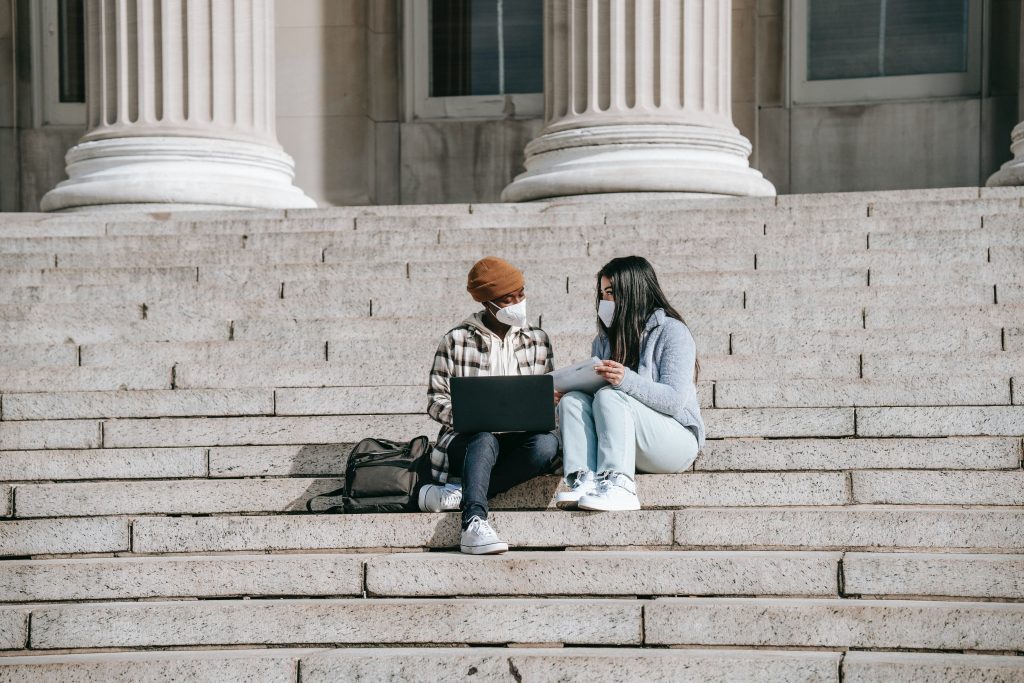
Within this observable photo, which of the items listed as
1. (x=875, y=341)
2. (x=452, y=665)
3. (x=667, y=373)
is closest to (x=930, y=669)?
(x=452, y=665)

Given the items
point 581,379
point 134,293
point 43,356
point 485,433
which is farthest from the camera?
point 134,293

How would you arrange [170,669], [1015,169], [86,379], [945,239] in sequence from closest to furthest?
[170,669] → [86,379] → [945,239] → [1015,169]

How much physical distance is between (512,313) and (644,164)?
565 cm

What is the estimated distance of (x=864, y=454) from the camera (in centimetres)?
734

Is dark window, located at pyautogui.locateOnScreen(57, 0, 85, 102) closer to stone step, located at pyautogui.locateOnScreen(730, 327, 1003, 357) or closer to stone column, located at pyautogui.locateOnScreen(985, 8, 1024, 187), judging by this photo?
stone column, located at pyautogui.locateOnScreen(985, 8, 1024, 187)

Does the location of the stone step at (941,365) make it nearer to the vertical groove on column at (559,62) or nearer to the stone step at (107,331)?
the stone step at (107,331)

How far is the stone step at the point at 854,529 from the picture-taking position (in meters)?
6.60

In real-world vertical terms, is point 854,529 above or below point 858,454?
below

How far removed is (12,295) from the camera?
33.9 feet

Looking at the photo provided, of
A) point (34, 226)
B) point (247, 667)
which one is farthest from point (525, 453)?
point (34, 226)

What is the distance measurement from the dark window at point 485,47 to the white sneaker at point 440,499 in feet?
36.8

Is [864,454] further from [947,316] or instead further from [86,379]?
[86,379]

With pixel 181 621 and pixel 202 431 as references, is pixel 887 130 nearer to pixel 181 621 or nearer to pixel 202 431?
pixel 202 431

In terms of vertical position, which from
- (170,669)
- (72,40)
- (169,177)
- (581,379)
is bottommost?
(170,669)
